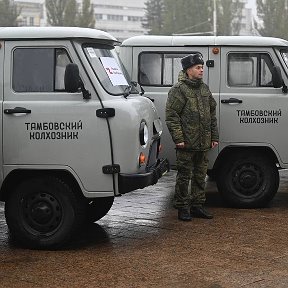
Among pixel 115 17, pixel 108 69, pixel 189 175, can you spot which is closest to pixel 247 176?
pixel 189 175

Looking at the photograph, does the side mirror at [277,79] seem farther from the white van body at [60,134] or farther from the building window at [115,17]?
the building window at [115,17]

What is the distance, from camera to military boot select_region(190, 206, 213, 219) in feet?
29.9

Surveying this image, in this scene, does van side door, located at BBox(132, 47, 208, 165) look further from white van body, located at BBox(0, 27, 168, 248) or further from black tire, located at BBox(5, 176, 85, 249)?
black tire, located at BBox(5, 176, 85, 249)

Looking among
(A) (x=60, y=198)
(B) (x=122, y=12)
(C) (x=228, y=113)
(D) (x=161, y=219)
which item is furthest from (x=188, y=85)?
(B) (x=122, y=12)

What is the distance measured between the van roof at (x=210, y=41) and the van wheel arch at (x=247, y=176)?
1399mm

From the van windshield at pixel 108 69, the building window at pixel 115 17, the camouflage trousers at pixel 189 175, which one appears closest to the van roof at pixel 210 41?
the camouflage trousers at pixel 189 175

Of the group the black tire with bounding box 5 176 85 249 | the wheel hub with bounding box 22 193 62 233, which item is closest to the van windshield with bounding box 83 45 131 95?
the black tire with bounding box 5 176 85 249

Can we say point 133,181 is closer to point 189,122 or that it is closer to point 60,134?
point 60,134

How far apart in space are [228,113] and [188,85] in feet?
3.62

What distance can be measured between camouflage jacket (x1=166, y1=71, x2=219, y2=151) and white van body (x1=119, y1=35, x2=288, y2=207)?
95 centimetres

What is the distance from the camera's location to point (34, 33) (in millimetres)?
7457

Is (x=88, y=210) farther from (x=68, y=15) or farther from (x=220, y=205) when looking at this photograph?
(x=68, y=15)

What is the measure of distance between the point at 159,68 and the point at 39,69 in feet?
9.34

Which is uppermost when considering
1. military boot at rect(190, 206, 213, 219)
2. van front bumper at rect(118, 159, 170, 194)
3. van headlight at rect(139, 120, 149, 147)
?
van headlight at rect(139, 120, 149, 147)
